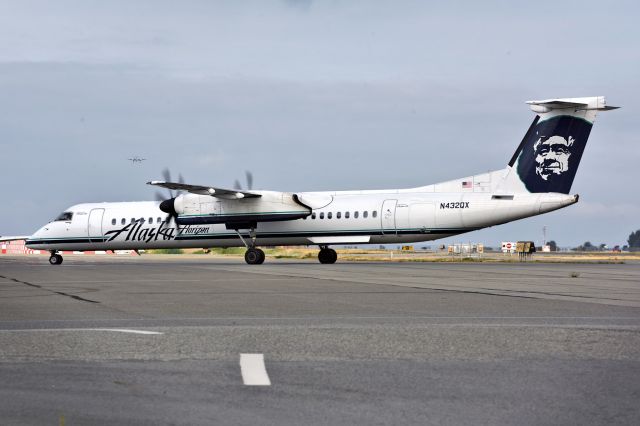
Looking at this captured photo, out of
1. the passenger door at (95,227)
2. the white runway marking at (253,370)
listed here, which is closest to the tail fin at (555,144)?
the passenger door at (95,227)

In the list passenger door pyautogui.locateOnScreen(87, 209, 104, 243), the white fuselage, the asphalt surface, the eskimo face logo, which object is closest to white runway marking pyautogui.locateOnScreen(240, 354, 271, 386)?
the asphalt surface

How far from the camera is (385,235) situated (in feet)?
140

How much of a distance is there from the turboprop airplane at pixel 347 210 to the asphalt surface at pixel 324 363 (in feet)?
82.8

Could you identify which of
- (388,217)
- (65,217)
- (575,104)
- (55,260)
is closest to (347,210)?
(388,217)

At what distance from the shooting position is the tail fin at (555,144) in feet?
131

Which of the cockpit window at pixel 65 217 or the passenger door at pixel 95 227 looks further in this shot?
the cockpit window at pixel 65 217

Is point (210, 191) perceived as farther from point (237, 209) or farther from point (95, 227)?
point (95, 227)

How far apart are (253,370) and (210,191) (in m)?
37.3

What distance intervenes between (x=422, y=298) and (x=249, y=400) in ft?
37.8

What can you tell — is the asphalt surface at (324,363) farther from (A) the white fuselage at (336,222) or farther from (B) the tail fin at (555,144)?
(B) the tail fin at (555,144)

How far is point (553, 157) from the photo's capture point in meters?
40.3

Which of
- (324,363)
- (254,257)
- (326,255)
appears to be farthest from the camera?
(326,255)

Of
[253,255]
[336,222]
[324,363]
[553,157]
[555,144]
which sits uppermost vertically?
[555,144]

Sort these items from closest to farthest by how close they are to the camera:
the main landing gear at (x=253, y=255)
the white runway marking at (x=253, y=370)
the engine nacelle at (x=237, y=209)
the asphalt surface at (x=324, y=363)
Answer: the asphalt surface at (x=324, y=363) < the white runway marking at (x=253, y=370) < the engine nacelle at (x=237, y=209) < the main landing gear at (x=253, y=255)
